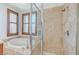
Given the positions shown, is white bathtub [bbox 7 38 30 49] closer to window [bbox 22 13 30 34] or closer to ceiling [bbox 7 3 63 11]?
window [bbox 22 13 30 34]

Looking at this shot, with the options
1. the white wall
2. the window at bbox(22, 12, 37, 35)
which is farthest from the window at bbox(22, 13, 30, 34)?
the white wall

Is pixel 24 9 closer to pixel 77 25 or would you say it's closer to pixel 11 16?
pixel 11 16

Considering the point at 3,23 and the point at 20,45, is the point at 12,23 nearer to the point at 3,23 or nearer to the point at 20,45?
the point at 3,23

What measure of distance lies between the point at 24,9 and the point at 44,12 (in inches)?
7.4

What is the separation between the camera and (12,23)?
3.53ft

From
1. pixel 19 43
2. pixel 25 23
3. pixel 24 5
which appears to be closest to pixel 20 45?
pixel 19 43

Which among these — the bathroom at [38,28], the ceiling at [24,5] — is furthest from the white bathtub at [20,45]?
the ceiling at [24,5]

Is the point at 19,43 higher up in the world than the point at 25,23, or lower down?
lower down

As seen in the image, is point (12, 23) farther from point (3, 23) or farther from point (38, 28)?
point (38, 28)

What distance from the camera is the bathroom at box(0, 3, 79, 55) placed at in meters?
1.06

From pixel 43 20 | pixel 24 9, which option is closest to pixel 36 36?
pixel 43 20

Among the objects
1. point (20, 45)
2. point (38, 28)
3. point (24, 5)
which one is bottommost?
point (20, 45)

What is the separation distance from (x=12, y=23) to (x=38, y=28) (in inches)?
9.6
